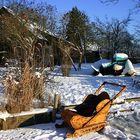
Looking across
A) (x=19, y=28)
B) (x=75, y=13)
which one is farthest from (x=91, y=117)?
(x=75, y=13)

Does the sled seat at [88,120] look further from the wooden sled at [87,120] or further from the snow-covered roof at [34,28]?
the snow-covered roof at [34,28]

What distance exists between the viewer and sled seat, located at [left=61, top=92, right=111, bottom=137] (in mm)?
7414

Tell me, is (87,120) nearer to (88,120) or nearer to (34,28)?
(88,120)

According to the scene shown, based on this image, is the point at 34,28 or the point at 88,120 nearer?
the point at 88,120

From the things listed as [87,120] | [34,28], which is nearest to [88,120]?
[87,120]

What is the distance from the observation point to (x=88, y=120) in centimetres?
763

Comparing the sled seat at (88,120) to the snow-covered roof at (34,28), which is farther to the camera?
the snow-covered roof at (34,28)

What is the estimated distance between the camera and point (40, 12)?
1121 inches

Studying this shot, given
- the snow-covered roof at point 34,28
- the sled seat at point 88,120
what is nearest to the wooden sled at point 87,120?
the sled seat at point 88,120

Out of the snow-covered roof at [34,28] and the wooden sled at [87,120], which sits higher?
the snow-covered roof at [34,28]

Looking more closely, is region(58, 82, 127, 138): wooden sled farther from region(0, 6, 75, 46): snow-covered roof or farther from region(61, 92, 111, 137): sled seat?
region(0, 6, 75, 46): snow-covered roof

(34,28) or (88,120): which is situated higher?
(34,28)

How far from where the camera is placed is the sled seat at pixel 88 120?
741 cm

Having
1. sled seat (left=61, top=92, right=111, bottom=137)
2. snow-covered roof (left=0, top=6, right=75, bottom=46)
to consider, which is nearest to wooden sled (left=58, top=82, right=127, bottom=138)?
sled seat (left=61, top=92, right=111, bottom=137)
